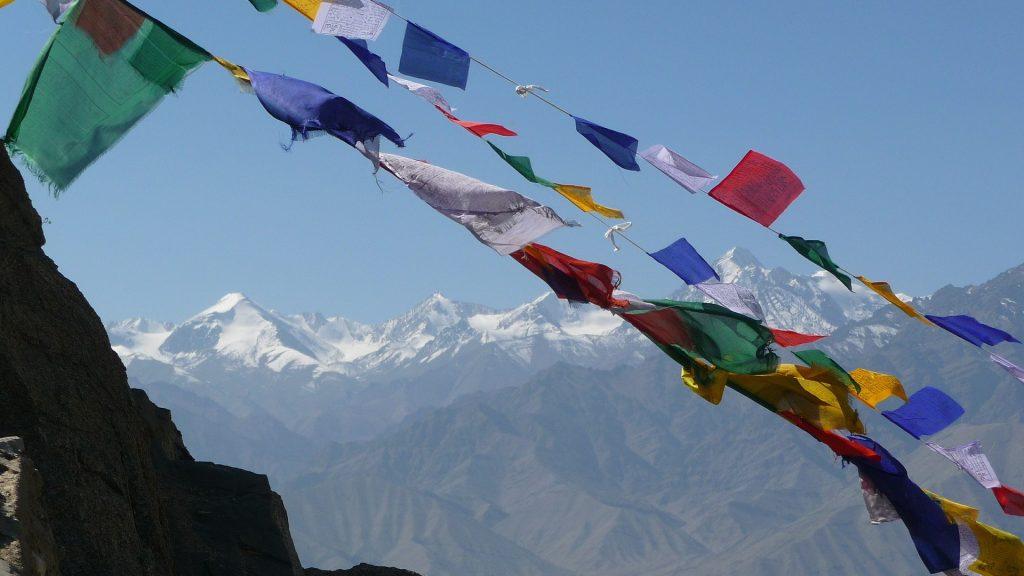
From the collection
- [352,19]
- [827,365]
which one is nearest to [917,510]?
[827,365]

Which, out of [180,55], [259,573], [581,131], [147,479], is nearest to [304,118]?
[180,55]

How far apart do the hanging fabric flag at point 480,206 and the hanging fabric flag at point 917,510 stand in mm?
4945

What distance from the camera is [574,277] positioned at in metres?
12.1

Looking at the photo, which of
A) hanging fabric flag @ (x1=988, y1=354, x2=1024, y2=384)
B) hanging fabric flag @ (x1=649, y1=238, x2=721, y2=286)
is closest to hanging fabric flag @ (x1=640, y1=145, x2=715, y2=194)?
→ hanging fabric flag @ (x1=649, y1=238, x2=721, y2=286)

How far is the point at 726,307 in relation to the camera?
1255cm

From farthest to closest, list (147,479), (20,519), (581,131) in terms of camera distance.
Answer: (581,131)
(147,479)
(20,519)

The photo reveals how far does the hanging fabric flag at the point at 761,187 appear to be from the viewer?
1213cm

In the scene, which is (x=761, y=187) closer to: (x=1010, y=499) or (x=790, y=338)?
(x=790, y=338)

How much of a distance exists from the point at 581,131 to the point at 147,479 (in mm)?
4980

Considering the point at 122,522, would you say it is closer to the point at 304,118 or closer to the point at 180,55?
the point at 304,118

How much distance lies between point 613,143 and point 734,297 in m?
2.07

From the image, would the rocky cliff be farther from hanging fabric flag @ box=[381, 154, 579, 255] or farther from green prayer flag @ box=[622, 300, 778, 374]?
green prayer flag @ box=[622, 300, 778, 374]

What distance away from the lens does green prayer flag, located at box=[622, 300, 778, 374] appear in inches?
488

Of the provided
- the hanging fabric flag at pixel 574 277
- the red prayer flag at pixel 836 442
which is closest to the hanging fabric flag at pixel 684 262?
the hanging fabric flag at pixel 574 277
